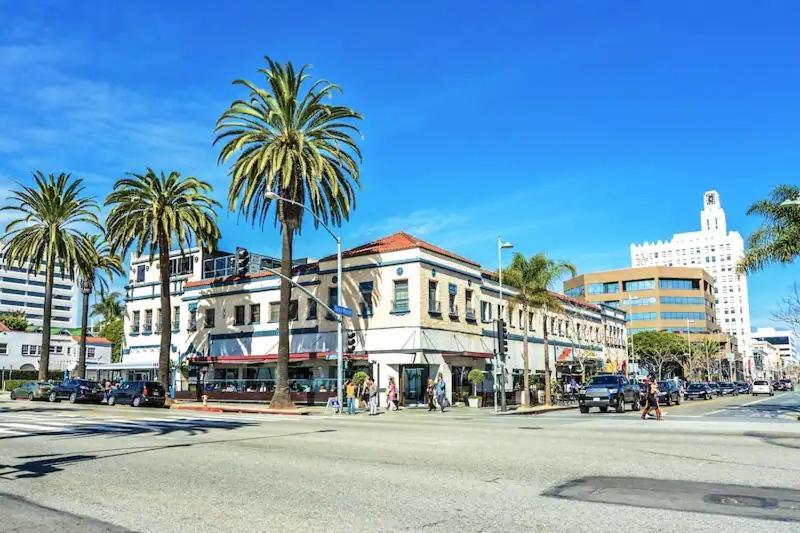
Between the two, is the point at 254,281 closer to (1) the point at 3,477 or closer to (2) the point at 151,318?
(2) the point at 151,318

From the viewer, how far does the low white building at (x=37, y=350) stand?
87.4 metres

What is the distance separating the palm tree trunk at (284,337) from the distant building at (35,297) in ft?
565

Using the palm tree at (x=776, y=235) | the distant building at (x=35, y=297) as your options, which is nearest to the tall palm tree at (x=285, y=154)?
the palm tree at (x=776, y=235)

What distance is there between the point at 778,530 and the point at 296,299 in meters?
39.9

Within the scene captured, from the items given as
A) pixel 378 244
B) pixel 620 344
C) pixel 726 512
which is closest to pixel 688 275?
pixel 620 344

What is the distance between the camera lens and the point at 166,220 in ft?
141

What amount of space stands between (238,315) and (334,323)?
9.38 m

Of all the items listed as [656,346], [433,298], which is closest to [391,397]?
[433,298]

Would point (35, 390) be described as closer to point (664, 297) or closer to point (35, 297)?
point (664, 297)

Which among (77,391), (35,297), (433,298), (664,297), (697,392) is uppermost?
(35,297)

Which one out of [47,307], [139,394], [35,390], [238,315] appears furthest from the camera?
[47,307]

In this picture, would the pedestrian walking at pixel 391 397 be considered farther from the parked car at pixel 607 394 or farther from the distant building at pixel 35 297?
the distant building at pixel 35 297

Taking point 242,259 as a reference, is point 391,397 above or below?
below

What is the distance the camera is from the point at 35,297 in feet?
635
